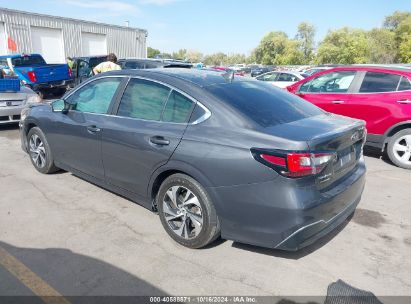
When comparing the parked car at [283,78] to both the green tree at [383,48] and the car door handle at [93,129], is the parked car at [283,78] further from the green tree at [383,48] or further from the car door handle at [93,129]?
the green tree at [383,48]

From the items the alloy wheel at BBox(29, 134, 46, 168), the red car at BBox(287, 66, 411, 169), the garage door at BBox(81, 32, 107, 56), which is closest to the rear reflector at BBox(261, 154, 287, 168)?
the alloy wheel at BBox(29, 134, 46, 168)

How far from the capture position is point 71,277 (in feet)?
9.71

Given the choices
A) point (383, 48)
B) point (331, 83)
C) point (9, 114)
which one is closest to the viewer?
point (331, 83)

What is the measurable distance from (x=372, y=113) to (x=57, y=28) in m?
25.3

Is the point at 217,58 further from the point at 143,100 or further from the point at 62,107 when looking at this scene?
the point at 143,100

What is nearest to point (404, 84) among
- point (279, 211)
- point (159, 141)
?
point (279, 211)

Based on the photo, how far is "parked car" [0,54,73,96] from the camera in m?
12.6

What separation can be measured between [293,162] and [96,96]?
270cm

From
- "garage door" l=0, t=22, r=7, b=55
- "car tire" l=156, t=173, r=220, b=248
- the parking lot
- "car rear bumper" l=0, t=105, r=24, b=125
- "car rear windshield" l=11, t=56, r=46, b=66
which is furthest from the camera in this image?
"garage door" l=0, t=22, r=7, b=55

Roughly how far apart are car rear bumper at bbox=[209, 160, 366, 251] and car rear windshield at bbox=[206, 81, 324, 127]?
63cm

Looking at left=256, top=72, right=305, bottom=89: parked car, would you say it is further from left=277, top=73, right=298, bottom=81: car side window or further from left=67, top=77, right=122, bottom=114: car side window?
left=67, top=77, right=122, bottom=114: car side window

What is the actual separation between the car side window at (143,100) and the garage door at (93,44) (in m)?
27.0

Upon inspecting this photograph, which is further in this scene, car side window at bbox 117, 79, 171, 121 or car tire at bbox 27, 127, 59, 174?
car tire at bbox 27, 127, 59, 174

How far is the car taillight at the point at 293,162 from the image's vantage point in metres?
2.73
